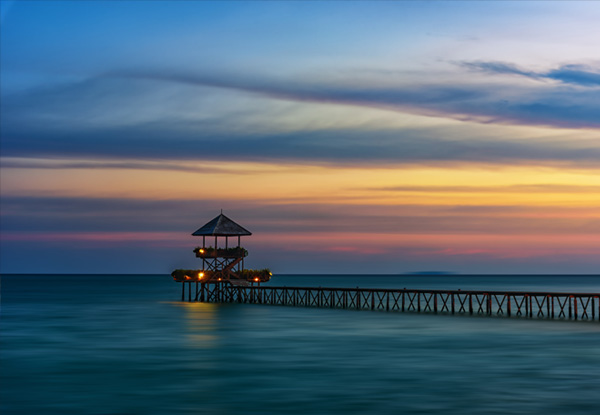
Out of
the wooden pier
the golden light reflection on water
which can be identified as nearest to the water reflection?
the golden light reflection on water

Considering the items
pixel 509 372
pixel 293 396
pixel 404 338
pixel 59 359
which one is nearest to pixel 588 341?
pixel 404 338

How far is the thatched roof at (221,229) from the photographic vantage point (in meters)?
64.6

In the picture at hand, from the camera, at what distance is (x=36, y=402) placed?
72.1ft

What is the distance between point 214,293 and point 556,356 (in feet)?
146

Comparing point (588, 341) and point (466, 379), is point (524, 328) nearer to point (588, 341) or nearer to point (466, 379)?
point (588, 341)

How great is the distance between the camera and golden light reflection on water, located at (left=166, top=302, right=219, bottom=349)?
37.2m

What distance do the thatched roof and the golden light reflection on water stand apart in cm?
600

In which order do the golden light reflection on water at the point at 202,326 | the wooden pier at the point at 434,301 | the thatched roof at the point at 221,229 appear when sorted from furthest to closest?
1. the thatched roof at the point at 221,229
2. the wooden pier at the point at 434,301
3. the golden light reflection on water at the point at 202,326

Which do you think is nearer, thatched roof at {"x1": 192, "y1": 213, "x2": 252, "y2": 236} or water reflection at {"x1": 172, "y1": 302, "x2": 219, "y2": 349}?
water reflection at {"x1": 172, "y1": 302, "x2": 219, "y2": 349}

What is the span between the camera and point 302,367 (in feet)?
94.9

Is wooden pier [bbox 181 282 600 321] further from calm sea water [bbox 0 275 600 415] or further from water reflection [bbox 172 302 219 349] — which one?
water reflection [bbox 172 302 219 349]

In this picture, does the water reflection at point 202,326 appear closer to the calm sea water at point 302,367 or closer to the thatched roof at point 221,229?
the calm sea water at point 302,367

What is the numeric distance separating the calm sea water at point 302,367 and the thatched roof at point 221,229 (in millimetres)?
15684

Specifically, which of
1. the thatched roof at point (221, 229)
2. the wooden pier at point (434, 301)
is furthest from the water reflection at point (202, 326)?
the thatched roof at point (221, 229)
